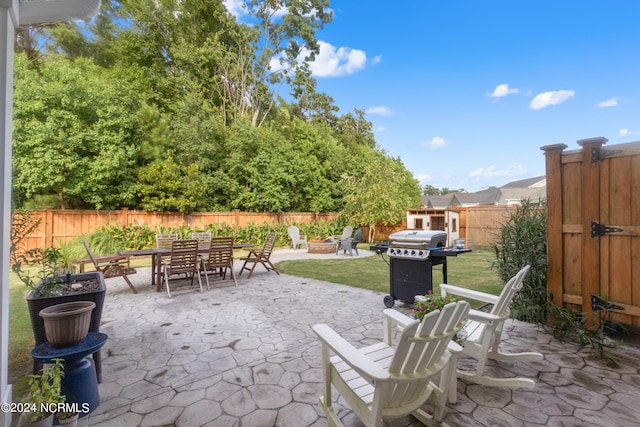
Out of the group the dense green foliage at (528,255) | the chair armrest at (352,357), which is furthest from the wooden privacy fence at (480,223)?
the chair armrest at (352,357)

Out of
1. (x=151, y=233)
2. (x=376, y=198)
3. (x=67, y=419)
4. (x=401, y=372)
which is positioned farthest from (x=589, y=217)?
(x=151, y=233)

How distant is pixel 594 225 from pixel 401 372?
309cm

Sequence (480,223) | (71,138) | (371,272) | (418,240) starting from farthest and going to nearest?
(480,223) → (71,138) → (371,272) → (418,240)

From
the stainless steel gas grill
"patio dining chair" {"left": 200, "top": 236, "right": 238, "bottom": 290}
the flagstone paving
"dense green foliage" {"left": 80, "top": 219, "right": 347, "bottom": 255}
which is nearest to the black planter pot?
the flagstone paving

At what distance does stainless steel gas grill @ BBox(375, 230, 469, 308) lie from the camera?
4.07 meters

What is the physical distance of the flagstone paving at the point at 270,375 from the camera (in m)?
1.97

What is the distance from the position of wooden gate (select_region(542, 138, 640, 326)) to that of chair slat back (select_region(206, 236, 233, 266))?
17.3 ft

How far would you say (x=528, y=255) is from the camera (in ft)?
12.1

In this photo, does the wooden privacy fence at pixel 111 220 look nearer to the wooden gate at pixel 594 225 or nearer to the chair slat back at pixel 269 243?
the chair slat back at pixel 269 243

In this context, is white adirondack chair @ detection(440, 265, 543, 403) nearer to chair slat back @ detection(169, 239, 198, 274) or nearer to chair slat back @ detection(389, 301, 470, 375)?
chair slat back @ detection(389, 301, 470, 375)

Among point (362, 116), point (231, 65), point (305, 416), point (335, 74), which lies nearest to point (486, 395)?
point (305, 416)

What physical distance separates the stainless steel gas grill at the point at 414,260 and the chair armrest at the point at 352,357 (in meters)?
2.57

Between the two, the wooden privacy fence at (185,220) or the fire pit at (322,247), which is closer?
the wooden privacy fence at (185,220)

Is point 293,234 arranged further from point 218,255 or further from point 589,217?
point 589,217
